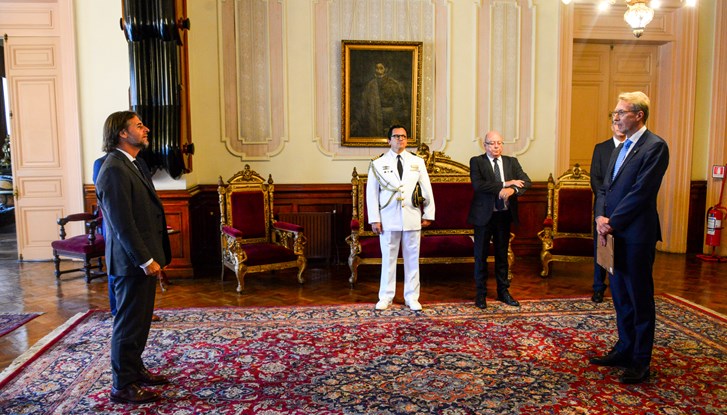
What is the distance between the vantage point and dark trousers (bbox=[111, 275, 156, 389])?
2938 millimetres

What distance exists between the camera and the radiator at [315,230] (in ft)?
21.6

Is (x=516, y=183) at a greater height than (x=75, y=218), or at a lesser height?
greater

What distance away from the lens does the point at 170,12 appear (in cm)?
533

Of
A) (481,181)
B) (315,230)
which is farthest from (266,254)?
(481,181)

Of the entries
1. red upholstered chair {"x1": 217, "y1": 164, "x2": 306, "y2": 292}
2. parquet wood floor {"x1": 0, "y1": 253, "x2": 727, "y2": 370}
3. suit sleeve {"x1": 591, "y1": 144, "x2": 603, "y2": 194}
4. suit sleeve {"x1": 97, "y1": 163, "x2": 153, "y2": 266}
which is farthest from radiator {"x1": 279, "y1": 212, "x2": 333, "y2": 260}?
suit sleeve {"x1": 97, "y1": 163, "x2": 153, "y2": 266}

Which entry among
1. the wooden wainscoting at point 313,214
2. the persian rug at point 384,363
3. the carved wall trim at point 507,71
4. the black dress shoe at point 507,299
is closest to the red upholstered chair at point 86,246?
the wooden wainscoting at point 313,214

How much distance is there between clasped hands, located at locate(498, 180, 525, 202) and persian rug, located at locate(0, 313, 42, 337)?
12.8 feet

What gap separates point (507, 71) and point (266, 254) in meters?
3.66

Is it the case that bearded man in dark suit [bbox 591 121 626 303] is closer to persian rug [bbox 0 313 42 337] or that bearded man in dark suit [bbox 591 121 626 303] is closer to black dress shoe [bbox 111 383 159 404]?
black dress shoe [bbox 111 383 159 404]

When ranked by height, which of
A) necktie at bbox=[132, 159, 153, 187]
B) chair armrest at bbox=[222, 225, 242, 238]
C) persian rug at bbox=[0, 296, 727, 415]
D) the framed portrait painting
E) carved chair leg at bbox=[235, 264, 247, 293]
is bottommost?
persian rug at bbox=[0, 296, 727, 415]

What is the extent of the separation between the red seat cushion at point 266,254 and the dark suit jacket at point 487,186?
1942 millimetres

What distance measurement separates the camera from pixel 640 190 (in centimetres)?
309

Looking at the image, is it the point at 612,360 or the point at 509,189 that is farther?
the point at 509,189

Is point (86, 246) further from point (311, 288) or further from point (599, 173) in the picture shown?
point (599, 173)
